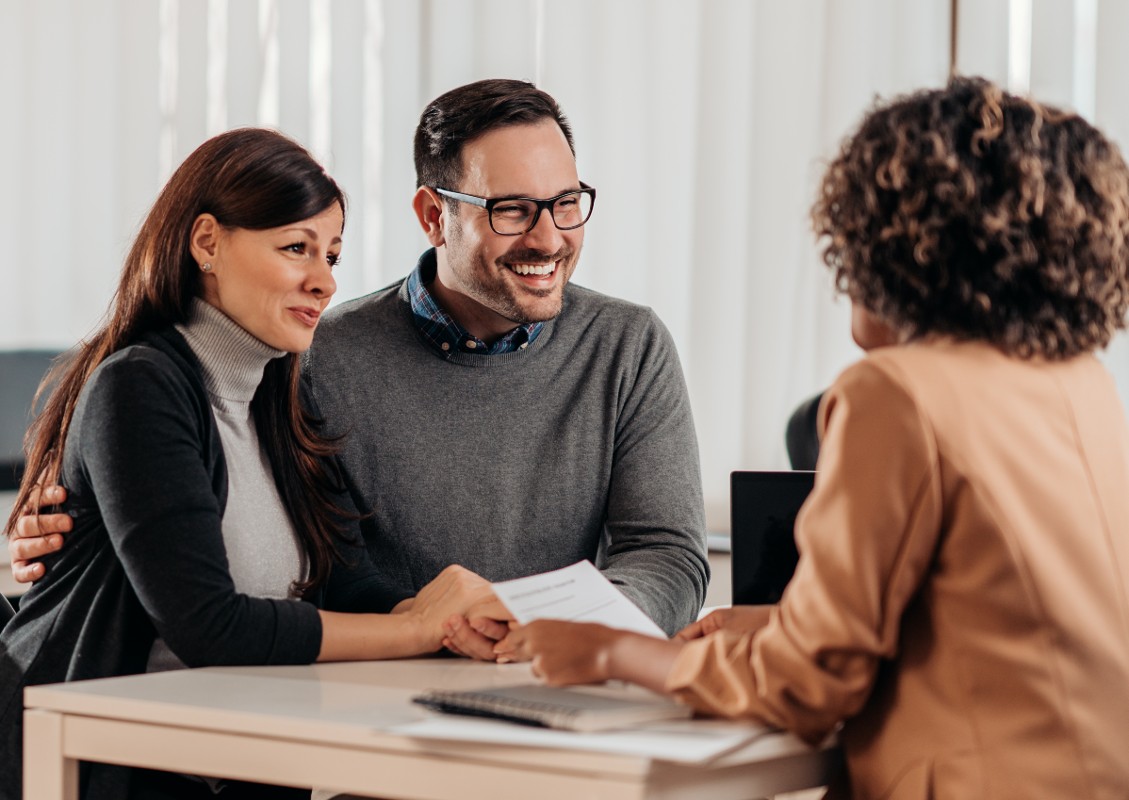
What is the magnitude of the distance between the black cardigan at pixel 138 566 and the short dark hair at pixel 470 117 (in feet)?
2.15

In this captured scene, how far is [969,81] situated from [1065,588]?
18.1 inches

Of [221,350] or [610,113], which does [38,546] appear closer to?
[221,350]

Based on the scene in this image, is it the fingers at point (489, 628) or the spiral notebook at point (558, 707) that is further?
the fingers at point (489, 628)

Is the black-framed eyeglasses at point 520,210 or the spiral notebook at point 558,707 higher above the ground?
the black-framed eyeglasses at point 520,210

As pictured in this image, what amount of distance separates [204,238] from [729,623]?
0.78m

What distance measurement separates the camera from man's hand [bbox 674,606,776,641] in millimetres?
1499

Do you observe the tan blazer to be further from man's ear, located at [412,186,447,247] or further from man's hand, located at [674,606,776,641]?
man's ear, located at [412,186,447,247]

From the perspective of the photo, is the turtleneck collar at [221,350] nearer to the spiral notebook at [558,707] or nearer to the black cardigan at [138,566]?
the black cardigan at [138,566]

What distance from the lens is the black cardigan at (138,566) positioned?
4.71ft

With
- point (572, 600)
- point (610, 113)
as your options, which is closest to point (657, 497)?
point (572, 600)

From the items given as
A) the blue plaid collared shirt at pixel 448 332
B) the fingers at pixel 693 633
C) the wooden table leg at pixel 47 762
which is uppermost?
the blue plaid collared shirt at pixel 448 332

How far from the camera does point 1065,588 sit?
111 cm

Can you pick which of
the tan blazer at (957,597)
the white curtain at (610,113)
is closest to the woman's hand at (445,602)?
the tan blazer at (957,597)

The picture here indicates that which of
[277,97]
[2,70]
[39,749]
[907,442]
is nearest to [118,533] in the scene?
[39,749]
